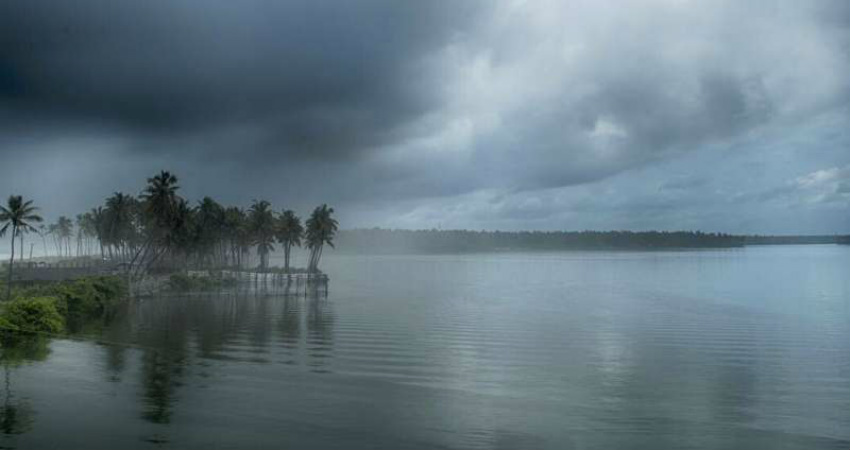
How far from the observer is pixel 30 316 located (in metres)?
50.0

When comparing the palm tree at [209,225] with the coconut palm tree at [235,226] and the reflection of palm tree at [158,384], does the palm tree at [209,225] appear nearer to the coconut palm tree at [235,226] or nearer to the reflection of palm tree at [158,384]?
the coconut palm tree at [235,226]

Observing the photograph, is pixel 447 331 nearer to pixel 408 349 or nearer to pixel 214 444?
pixel 408 349

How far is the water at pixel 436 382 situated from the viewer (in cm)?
2511

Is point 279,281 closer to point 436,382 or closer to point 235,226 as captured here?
point 235,226

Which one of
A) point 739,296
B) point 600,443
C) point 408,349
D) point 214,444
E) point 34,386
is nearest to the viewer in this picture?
point 214,444

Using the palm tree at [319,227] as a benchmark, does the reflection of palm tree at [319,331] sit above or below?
below

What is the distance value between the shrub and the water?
3.15 meters

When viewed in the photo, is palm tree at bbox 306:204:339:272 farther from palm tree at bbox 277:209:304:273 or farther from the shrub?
the shrub

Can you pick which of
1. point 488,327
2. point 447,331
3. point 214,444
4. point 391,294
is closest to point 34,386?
point 214,444

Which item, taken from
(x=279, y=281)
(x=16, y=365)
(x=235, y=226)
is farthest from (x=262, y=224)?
(x=16, y=365)

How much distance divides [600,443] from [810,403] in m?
14.7

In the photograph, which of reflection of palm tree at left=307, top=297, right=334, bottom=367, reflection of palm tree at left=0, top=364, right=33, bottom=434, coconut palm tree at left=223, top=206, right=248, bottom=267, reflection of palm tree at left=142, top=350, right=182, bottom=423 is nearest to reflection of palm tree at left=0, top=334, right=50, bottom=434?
reflection of palm tree at left=0, top=364, right=33, bottom=434

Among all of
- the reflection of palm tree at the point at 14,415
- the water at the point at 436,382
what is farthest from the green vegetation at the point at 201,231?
the reflection of palm tree at the point at 14,415

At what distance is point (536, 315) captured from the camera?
75.5 metres
